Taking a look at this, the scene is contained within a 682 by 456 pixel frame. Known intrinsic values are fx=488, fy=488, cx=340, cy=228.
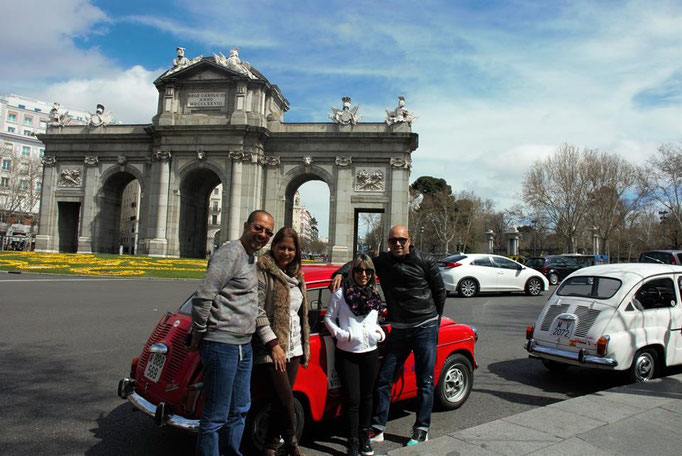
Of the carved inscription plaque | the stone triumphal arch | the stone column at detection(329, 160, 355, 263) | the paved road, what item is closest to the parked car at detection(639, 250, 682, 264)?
the paved road

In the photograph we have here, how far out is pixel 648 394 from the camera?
18.9ft

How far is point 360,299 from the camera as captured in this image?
4.31 meters

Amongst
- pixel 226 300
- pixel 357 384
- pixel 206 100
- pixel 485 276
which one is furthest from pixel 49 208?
pixel 226 300

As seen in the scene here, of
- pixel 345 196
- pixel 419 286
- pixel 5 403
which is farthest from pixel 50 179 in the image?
pixel 419 286

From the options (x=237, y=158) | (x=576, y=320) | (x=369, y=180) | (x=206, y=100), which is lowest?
(x=576, y=320)

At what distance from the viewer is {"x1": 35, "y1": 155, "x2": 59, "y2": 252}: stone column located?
4231cm

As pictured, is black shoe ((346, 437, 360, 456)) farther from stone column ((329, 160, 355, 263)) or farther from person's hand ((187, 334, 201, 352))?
stone column ((329, 160, 355, 263))

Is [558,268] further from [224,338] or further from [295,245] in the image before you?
[224,338]

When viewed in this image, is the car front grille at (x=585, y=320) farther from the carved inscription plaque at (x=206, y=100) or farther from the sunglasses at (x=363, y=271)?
the carved inscription plaque at (x=206, y=100)

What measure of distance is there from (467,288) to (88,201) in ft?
117

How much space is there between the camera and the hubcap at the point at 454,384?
5.59 metres

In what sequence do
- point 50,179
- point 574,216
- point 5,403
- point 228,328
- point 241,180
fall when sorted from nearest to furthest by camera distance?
point 228,328
point 5,403
point 241,180
point 50,179
point 574,216

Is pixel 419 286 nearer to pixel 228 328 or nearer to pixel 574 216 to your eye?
pixel 228 328

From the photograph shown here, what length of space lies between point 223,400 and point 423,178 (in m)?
77.9
